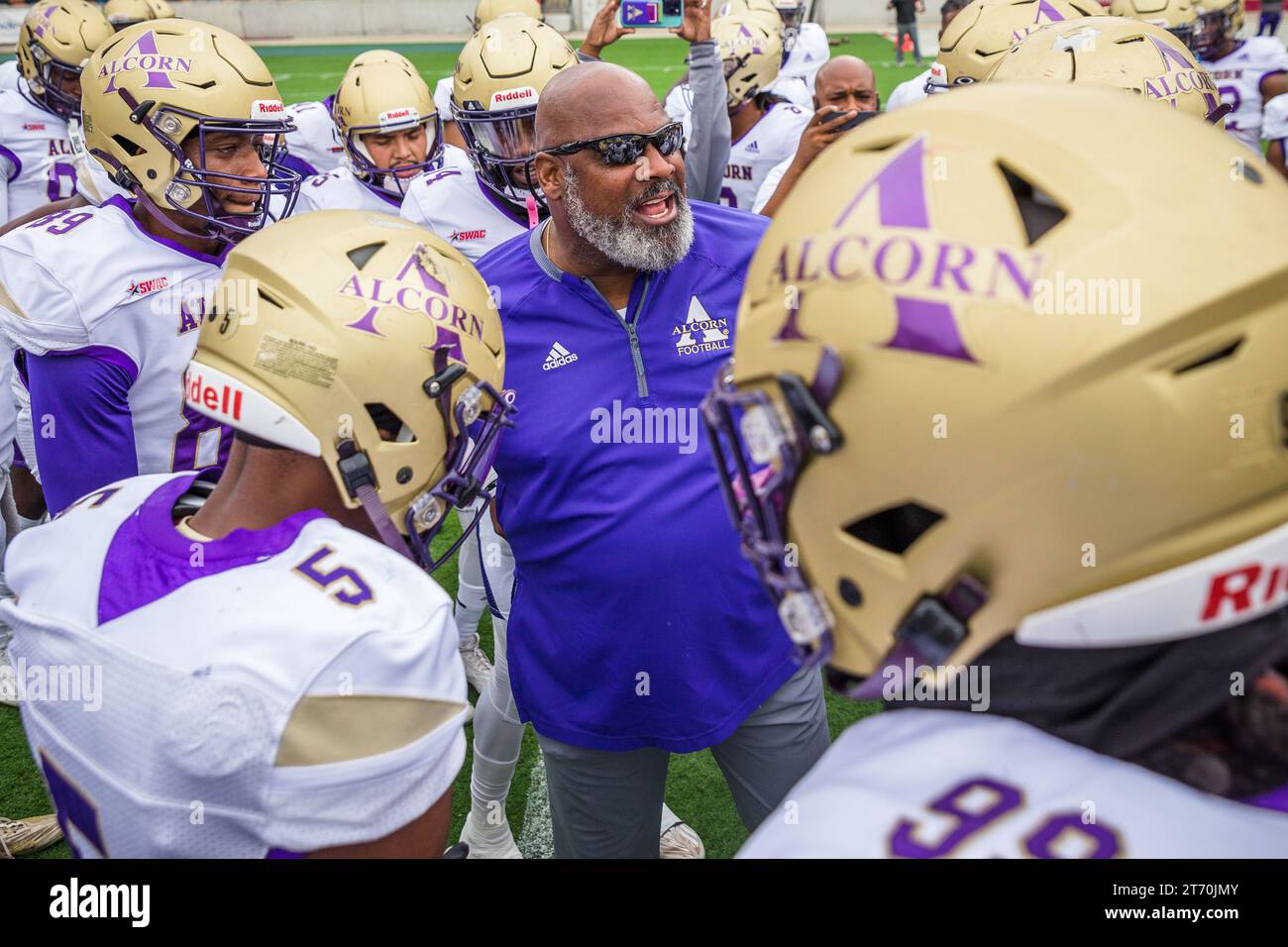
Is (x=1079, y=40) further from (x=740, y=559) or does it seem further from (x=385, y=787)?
(x=385, y=787)

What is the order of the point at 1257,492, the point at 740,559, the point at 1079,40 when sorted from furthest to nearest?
the point at 1079,40, the point at 740,559, the point at 1257,492

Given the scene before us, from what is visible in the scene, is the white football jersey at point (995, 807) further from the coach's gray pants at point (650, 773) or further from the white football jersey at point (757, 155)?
the white football jersey at point (757, 155)

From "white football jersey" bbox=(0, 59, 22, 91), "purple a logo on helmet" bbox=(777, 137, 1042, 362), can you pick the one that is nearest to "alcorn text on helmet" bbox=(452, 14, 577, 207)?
"purple a logo on helmet" bbox=(777, 137, 1042, 362)

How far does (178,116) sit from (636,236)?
5.19 feet

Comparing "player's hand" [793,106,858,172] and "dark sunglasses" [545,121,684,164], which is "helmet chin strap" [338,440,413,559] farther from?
"player's hand" [793,106,858,172]

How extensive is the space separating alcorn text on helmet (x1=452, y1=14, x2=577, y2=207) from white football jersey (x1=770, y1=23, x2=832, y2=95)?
18.2 feet

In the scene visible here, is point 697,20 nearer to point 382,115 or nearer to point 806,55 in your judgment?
point 382,115

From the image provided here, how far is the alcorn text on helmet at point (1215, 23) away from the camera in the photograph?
672 centimetres

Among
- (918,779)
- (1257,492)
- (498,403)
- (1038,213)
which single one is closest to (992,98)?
(1038,213)

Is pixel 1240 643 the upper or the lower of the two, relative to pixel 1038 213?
lower

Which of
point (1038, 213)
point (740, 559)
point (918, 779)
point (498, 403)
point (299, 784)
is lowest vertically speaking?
point (740, 559)

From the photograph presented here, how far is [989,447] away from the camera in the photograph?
1103mm

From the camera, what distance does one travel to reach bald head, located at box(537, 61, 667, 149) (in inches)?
102
